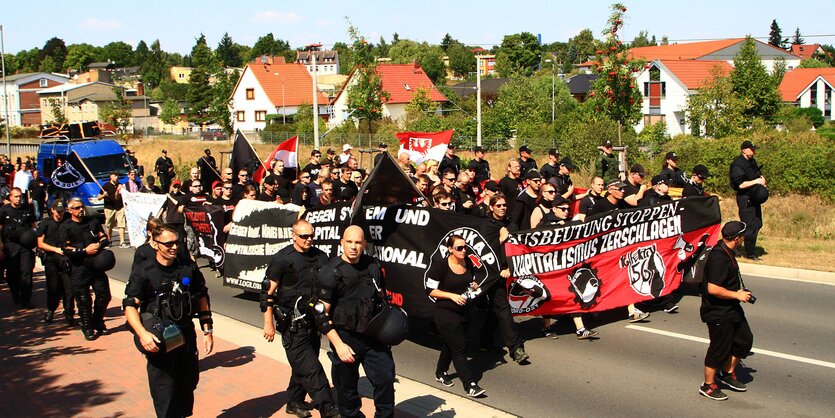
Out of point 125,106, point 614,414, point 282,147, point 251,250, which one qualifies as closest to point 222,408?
point 614,414

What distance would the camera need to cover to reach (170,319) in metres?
6.54

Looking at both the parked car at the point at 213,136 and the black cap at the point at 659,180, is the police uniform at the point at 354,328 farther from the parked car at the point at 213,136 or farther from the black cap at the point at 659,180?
the parked car at the point at 213,136

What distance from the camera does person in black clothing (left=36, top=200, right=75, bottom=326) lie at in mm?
10586

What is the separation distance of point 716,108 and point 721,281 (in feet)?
147

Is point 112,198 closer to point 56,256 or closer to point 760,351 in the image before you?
point 56,256

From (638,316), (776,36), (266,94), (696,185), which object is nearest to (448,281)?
(638,316)

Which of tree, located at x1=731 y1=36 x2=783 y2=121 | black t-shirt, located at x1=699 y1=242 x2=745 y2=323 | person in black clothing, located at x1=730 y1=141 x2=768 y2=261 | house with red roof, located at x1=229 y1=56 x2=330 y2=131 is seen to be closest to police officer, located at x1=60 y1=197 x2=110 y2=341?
black t-shirt, located at x1=699 y1=242 x2=745 y2=323

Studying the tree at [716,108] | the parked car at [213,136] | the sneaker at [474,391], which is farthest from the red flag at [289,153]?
the parked car at [213,136]

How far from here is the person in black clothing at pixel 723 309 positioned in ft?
25.0

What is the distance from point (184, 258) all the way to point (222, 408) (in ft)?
5.54

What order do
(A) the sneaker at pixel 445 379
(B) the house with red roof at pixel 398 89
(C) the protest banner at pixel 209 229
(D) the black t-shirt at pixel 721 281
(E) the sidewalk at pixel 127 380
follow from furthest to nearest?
(B) the house with red roof at pixel 398 89, (C) the protest banner at pixel 209 229, (A) the sneaker at pixel 445 379, (E) the sidewalk at pixel 127 380, (D) the black t-shirt at pixel 721 281

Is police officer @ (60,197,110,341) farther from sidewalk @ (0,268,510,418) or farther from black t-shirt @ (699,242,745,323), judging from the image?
black t-shirt @ (699,242,745,323)

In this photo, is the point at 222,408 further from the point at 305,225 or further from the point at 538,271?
the point at 538,271

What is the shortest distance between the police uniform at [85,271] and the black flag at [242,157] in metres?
7.86
